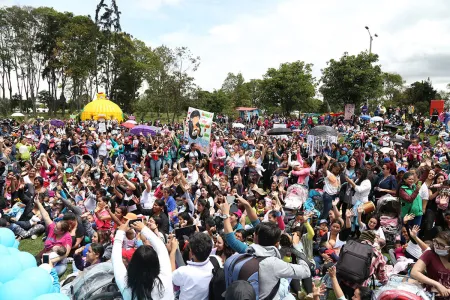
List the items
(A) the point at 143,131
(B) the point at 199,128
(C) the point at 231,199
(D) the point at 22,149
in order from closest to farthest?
(C) the point at 231,199, (B) the point at 199,128, (D) the point at 22,149, (A) the point at 143,131

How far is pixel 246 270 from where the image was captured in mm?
2848

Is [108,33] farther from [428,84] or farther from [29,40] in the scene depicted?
[428,84]

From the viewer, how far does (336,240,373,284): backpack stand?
360 cm

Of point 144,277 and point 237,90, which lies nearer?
point 144,277

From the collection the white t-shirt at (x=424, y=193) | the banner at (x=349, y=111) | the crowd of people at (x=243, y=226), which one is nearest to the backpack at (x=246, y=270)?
the crowd of people at (x=243, y=226)

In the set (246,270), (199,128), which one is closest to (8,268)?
(246,270)

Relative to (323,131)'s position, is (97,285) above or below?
below

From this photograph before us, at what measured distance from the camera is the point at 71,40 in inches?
1654

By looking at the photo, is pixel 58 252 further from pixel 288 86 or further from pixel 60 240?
pixel 288 86

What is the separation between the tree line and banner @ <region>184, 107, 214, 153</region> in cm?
2087

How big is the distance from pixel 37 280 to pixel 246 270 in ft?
6.27

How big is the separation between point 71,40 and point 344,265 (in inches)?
1763

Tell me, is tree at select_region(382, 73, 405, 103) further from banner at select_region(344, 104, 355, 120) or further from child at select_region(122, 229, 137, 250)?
child at select_region(122, 229, 137, 250)

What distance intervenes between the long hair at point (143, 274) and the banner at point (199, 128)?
923 centimetres
